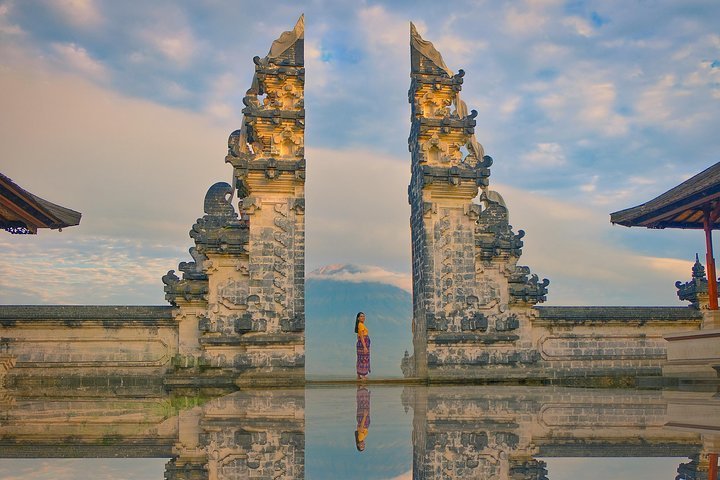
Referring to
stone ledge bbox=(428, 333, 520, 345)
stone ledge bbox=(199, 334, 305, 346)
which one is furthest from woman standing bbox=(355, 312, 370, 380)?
stone ledge bbox=(199, 334, 305, 346)

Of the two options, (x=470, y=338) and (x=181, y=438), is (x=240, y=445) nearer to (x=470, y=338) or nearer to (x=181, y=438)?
(x=181, y=438)

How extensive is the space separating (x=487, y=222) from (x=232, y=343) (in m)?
7.07

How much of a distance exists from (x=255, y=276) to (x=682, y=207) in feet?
28.8

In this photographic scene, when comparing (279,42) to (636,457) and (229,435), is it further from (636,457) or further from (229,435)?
(636,457)

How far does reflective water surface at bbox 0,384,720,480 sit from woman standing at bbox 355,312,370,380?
26.4ft

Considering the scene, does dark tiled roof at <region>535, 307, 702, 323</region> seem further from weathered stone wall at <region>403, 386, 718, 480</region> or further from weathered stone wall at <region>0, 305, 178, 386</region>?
weathered stone wall at <region>0, 305, 178, 386</region>

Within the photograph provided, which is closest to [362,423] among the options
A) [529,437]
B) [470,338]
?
[529,437]

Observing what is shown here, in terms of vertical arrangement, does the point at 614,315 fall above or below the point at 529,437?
above

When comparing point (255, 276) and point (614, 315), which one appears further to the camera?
point (614, 315)

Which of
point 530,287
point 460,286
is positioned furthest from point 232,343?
point 530,287

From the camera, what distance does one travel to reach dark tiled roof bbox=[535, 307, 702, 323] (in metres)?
15.9

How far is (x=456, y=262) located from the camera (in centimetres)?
1562

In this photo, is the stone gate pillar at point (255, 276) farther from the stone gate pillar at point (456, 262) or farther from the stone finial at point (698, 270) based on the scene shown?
the stone finial at point (698, 270)

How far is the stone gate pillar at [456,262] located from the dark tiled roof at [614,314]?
50cm
